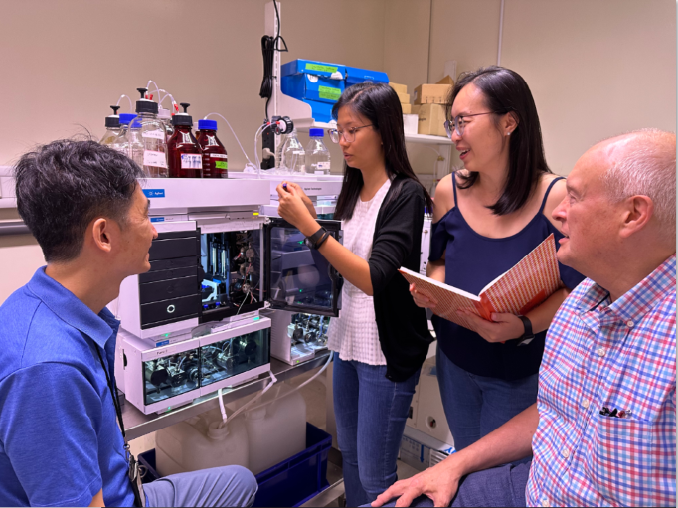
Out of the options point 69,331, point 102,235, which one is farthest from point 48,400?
point 102,235

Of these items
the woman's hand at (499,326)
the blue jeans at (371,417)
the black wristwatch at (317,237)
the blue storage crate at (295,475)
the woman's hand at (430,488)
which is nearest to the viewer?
the woman's hand at (430,488)

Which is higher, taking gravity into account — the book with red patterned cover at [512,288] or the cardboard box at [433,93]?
the cardboard box at [433,93]

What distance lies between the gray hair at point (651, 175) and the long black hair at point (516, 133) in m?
0.44

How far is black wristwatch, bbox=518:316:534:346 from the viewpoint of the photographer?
3.92 feet

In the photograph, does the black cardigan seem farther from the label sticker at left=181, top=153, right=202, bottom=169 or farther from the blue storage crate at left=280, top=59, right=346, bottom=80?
the blue storage crate at left=280, top=59, right=346, bottom=80

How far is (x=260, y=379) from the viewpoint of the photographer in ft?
5.24

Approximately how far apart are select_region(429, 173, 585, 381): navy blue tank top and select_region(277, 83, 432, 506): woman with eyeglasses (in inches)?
4.1

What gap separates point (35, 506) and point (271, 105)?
1.78 metres

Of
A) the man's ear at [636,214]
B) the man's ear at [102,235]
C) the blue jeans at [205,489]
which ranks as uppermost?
the man's ear at [636,214]

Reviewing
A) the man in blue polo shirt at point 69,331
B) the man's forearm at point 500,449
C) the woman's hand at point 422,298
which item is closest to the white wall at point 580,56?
the woman's hand at point 422,298

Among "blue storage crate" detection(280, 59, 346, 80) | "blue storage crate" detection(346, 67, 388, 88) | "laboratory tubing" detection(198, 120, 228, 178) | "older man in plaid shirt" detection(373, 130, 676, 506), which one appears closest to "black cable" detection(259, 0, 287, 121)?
"blue storage crate" detection(280, 59, 346, 80)

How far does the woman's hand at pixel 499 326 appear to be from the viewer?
1161mm

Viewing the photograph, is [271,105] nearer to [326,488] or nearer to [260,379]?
[260,379]

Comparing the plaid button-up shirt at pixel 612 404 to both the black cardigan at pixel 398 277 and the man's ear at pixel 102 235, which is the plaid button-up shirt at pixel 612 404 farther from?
the man's ear at pixel 102 235
